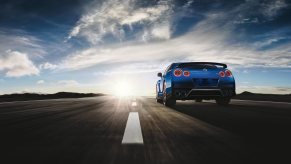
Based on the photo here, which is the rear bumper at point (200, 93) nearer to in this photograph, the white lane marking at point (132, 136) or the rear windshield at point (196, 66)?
the rear windshield at point (196, 66)

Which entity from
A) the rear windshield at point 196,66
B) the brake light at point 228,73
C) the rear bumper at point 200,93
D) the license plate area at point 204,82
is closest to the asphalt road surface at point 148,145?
the rear bumper at point 200,93

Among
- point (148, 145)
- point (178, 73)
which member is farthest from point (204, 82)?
point (148, 145)

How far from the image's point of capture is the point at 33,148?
389cm

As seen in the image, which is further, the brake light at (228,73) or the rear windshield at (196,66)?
the rear windshield at (196,66)

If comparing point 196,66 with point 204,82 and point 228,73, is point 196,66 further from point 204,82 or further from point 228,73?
point 228,73

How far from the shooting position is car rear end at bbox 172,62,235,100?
10.9 m

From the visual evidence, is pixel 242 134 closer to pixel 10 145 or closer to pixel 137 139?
pixel 137 139

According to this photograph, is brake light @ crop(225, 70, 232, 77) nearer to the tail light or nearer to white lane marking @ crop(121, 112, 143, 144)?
the tail light

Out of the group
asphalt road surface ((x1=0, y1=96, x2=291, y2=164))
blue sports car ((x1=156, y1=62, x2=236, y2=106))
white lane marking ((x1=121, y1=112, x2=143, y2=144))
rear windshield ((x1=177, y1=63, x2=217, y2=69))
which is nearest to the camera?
asphalt road surface ((x1=0, y1=96, x2=291, y2=164))

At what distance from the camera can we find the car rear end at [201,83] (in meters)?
10.9

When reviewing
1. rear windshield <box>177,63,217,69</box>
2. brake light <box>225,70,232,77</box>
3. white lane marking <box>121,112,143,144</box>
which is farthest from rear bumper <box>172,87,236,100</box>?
white lane marking <box>121,112,143,144</box>

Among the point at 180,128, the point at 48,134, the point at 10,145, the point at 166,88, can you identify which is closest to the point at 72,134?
the point at 48,134

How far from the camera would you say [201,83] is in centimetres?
1098

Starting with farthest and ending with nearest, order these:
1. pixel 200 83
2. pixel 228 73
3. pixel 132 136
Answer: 1. pixel 228 73
2. pixel 200 83
3. pixel 132 136
